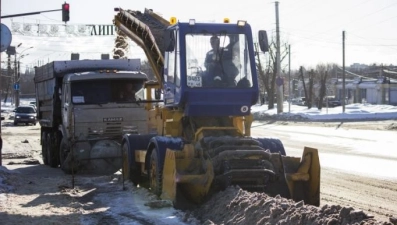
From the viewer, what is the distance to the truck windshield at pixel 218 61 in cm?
1117

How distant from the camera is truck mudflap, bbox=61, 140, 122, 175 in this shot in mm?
16516

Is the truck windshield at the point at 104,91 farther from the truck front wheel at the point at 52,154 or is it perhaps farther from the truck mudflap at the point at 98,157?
the truck front wheel at the point at 52,154

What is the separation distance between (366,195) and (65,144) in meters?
8.83

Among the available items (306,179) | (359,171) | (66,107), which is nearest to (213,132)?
(306,179)

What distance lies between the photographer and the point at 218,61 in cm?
1123

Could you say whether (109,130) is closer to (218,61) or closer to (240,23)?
(218,61)

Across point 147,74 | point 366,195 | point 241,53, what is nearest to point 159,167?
point 241,53

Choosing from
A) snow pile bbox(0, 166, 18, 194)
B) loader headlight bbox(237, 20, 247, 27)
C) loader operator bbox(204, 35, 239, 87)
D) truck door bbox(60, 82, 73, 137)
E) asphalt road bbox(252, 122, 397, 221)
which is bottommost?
asphalt road bbox(252, 122, 397, 221)

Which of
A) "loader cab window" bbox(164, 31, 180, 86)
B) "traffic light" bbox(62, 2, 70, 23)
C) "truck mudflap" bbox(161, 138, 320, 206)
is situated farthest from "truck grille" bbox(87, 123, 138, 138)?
"traffic light" bbox(62, 2, 70, 23)

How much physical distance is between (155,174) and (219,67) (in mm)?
2239

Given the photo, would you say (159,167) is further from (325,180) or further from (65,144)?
(65,144)

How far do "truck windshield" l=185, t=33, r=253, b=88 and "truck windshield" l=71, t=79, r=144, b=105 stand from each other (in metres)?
6.55

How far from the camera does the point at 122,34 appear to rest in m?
18.4

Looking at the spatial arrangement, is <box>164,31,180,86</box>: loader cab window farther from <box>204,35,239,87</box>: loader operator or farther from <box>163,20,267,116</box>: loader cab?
<box>204,35,239,87</box>: loader operator
